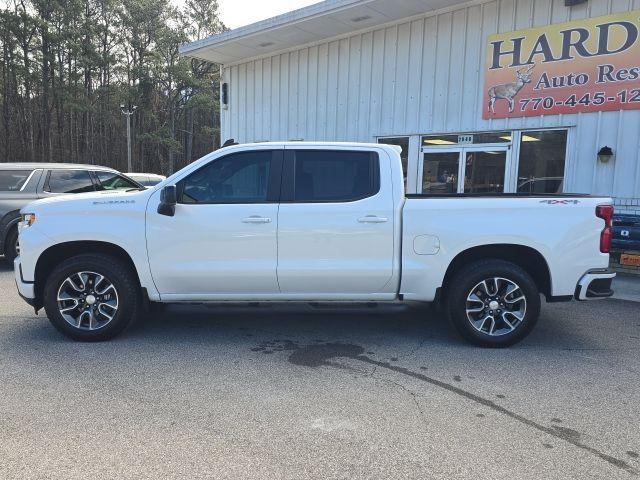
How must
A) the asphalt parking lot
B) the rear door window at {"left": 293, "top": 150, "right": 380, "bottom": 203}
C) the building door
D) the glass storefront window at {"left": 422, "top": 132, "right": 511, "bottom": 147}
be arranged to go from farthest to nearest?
1. the building door
2. the glass storefront window at {"left": 422, "top": 132, "right": 511, "bottom": 147}
3. the rear door window at {"left": 293, "top": 150, "right": 380, "bottom": 203}
4. the asphalt parking lot

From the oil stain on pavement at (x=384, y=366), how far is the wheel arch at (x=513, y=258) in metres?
Answer: 1.09

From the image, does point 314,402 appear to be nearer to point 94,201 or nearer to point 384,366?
point 384,366

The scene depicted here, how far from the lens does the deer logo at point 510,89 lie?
9758mm

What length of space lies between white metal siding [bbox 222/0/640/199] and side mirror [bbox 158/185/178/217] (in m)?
7.59

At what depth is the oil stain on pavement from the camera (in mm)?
3086

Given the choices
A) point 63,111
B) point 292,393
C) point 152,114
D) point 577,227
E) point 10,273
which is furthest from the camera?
point 152,114

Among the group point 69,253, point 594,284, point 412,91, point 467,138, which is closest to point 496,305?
point 594,284

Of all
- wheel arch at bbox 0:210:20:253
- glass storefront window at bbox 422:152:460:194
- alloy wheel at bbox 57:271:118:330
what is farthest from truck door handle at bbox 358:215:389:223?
wheel arch at bbox 0:210:20:253

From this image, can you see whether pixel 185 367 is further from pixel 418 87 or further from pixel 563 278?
pixel 418 87

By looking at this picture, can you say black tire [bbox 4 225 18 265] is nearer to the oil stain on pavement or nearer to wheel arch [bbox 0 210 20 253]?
wheel arch [bbox 0 210 20 253]

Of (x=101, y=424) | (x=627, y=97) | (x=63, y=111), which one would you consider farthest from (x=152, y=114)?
(x=101, y=424)

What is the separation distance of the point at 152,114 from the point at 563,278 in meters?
52.1

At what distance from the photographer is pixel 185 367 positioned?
4320mm

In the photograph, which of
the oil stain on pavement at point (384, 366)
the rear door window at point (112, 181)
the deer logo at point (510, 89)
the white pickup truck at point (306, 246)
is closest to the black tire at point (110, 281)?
the white pickup truck at point (306, 246)
